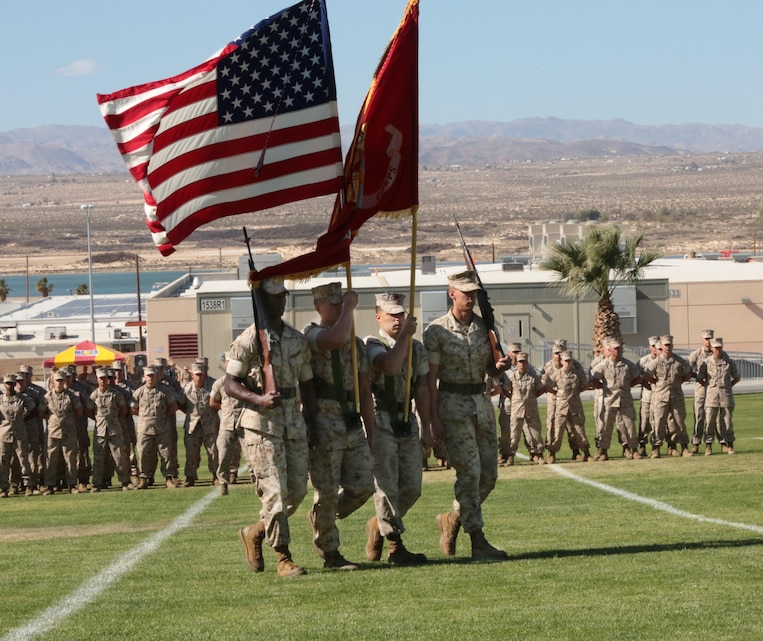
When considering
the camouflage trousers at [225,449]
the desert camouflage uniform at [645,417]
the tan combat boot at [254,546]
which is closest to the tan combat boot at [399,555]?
the tan combat boot at [254,546]

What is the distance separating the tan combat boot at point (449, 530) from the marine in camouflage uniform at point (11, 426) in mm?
11504

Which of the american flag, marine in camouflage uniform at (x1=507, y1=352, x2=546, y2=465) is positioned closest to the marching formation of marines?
the american flag

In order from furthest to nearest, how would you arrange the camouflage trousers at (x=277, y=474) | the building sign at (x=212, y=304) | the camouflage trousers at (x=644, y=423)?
the building sign at (x=212, y=304) → the camouflage trousers at (x=644, y=423) → the camouflage trousers at (x=277, y=474)

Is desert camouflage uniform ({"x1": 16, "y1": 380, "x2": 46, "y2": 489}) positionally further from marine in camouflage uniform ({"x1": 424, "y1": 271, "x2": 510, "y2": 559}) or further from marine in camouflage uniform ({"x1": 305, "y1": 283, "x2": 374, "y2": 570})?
marine in camouflage uniform ({"x1": 305, "y1": 283, "x2": 374, "y2": 570})

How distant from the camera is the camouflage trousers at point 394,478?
10383 millimetres

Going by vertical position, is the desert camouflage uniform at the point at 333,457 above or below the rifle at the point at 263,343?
below

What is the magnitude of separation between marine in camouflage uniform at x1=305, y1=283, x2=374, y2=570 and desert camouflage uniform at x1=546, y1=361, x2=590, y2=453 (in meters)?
12.7

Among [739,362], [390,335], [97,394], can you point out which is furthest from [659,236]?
[390,335]

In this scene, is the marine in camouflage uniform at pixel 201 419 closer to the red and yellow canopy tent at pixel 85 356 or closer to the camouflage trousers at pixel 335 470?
the camouflage trousers at pixel 335 470

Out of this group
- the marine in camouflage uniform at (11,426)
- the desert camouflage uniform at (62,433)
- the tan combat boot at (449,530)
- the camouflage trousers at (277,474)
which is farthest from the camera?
the desert camouflage uniform at (62,433)

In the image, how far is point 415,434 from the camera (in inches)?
418

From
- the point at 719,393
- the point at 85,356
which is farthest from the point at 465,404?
the point at 85,356

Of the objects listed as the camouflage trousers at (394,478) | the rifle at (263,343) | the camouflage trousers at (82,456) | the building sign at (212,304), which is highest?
the building sign at (212,304)

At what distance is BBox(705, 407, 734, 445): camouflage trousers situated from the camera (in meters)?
21.9
